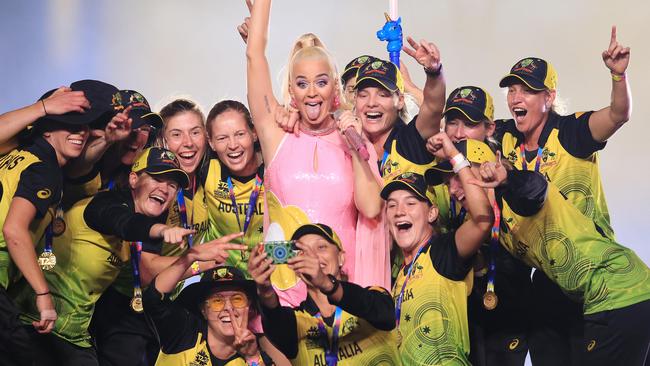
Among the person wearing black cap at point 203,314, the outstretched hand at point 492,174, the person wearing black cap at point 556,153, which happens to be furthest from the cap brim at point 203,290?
the person wearing black cap at point 556,153

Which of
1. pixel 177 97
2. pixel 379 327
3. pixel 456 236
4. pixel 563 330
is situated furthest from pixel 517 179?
pixel 177 97

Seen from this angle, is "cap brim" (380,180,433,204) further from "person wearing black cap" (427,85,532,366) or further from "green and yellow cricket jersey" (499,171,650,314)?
"person wearing black cap" (427,85,532,366)

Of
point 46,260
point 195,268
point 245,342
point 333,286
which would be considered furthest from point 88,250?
point 333,286

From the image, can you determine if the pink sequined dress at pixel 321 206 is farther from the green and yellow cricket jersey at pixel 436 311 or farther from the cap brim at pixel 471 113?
Answer: the cap brim at pixel 471 113

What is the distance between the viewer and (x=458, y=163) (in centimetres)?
476

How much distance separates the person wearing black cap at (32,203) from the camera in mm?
4621

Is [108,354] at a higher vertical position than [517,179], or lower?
lower

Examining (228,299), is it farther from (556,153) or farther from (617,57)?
(617,57)

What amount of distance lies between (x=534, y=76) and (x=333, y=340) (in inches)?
70.8

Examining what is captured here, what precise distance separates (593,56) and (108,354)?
436 centimetres

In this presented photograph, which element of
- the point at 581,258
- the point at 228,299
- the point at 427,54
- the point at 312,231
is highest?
the point at 427,54

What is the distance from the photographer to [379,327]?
4.57 m

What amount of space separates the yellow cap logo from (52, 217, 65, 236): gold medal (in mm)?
359

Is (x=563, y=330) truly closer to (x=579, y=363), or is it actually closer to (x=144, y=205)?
(x=579, y=363)
